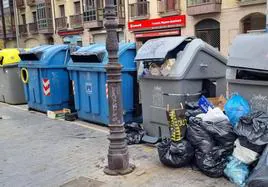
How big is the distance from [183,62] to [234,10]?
13.5 m

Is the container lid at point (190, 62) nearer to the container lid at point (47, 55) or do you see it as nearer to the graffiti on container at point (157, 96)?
the graffiti on container at point (157, 96)

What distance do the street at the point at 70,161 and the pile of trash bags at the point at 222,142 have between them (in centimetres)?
15

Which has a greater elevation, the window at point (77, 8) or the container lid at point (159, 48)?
the window at point (77, 8)

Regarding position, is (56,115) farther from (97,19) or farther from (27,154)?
(97,19)

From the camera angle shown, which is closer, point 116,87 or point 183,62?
point 116,87

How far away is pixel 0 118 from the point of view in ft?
26.4

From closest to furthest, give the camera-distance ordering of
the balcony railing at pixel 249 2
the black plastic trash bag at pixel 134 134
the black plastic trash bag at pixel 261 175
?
the black plastic trash bag at pixel 261 175
the black plastic trash bag at pixel 134 134
the balcony railing at pixel 249 2

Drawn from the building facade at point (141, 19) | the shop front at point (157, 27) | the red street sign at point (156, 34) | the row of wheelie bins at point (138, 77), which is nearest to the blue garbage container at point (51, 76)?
the row of wheelie bins at point (138, 77)

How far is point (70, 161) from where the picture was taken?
15.7 ft

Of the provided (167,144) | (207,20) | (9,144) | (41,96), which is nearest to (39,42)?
(207,20)

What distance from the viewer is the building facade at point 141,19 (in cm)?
1723

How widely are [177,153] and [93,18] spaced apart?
22.8m

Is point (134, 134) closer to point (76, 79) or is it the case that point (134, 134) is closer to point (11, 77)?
point (76, 79)

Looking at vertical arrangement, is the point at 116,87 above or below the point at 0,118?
above
